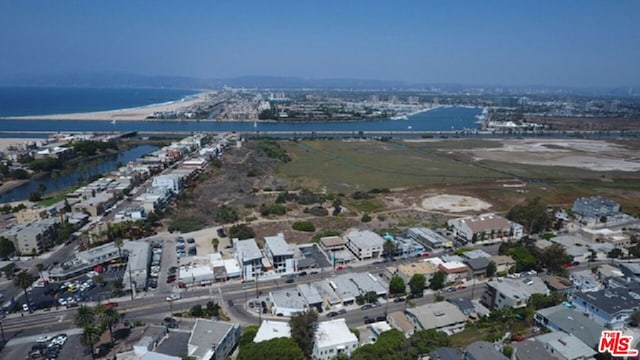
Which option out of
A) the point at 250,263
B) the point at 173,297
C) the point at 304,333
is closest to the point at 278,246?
the point at 250,263

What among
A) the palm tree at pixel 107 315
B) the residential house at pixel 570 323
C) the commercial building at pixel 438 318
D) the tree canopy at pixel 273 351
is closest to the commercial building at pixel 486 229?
the residential house at pixel 570 323

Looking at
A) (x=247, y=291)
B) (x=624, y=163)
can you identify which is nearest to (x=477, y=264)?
(x=247, y=291)

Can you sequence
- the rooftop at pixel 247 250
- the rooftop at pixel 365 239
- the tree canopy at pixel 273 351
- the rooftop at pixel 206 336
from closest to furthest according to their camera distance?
the tree canopy at pixel 273 351 → the rooftop at pixel 206 336 → the rooftop at pixel 247 250 → the rooftop at pixel 365 239

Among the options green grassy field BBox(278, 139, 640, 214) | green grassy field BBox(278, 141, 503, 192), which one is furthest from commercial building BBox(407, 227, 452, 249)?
green grassy field BBox(278, 141, 503, 192)

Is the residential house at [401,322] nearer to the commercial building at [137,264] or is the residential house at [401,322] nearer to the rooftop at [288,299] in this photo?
the rooftop at [288,299]

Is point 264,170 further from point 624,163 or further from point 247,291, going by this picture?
point 624,163

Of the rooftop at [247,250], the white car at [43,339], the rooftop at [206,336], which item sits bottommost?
→ the white car at [43,339]
